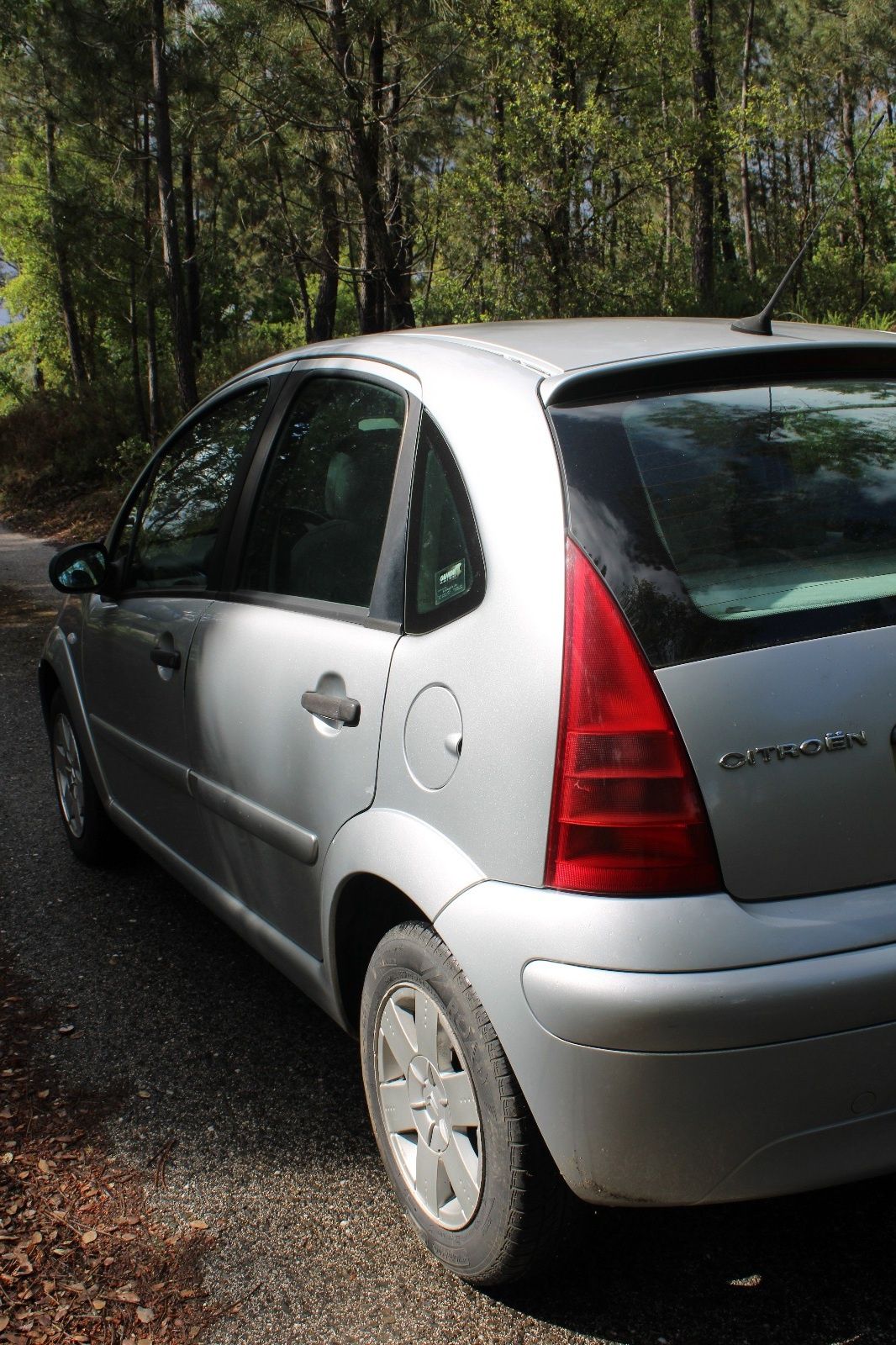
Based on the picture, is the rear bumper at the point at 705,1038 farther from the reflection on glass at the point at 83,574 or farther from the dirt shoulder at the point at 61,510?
the dirt shoulder at the point at 61,510

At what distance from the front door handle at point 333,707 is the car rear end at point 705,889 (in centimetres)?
58

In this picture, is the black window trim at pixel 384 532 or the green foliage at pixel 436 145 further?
the green foliage at pixel 436 145

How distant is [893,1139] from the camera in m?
1.98

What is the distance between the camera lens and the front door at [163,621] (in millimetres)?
3434

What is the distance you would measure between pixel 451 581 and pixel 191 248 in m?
30.0

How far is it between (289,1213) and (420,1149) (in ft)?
1.48

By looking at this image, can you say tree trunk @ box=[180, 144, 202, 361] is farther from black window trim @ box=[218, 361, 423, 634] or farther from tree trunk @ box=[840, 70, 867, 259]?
black window trim @ box=[218, 361, 423, 634]

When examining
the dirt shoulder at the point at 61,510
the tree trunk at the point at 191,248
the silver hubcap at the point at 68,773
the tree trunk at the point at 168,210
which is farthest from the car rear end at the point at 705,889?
the tree trunk at the point at 191,248

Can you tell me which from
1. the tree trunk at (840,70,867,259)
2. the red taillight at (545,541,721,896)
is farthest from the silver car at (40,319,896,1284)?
the tree trunk at (840,70,867,259)

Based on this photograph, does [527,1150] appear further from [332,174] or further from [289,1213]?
[332,174]

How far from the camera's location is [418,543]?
248 centimetres

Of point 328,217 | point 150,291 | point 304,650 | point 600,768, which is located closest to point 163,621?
point 304,650

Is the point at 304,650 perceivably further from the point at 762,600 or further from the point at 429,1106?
the point at 762,600

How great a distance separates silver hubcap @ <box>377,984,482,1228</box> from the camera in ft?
7.36
